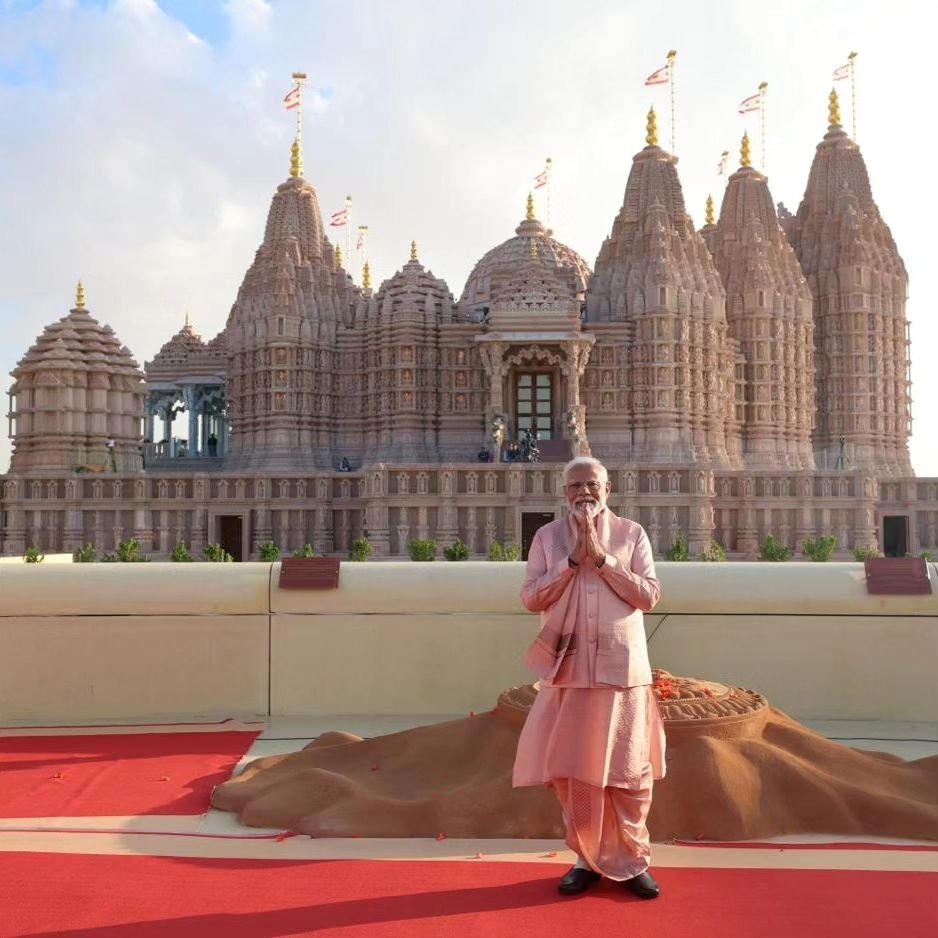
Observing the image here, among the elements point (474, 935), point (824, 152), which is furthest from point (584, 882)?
point (824, 152)

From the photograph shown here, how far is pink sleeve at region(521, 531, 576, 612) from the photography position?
5.37 m

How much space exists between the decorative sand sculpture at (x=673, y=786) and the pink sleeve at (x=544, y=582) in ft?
5.08

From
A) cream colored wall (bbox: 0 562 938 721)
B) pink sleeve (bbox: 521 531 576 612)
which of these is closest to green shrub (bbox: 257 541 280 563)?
cream colored wall (bbox: 0 562 938 721)

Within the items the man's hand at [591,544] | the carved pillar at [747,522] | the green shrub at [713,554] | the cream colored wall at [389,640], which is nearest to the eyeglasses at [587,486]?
the man's hand at [591,544]

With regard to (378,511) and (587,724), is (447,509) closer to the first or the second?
(378,511)

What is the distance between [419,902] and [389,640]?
4092mm

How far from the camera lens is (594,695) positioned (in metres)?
5.34

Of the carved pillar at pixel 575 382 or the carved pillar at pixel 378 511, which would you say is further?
the carved pillar at pixel 575 382

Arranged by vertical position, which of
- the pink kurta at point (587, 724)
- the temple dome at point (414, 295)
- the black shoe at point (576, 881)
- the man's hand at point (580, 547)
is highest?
the temple dome at point (414, 295)

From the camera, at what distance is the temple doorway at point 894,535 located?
1554 inches

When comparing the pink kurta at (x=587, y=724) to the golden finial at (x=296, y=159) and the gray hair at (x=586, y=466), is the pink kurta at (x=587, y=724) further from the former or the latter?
the golden finial at (x=296, y=159)

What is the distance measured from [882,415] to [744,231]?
36.7 ft

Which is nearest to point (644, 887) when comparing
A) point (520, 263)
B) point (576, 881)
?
point (576, 881)

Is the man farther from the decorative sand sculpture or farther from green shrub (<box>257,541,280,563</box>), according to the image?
green shrub (<box>257,541,280,563</box>)
